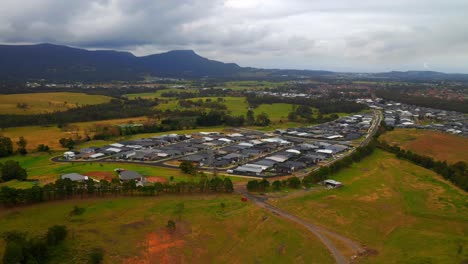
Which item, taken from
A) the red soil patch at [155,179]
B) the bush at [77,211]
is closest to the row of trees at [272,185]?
the red soil patch at [155,179]

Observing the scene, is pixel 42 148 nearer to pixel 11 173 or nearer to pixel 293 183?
pixel 11 173

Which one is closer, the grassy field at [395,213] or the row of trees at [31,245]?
the row of trees at [31,245]

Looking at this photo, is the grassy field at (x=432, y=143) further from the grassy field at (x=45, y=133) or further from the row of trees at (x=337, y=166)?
the grassy field at (x=45, y=133)

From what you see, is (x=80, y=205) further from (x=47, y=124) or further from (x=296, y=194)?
(x=47, y=124)

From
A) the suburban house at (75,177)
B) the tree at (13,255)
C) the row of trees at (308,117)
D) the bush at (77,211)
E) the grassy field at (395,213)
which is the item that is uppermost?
the row of trees at (308,117)

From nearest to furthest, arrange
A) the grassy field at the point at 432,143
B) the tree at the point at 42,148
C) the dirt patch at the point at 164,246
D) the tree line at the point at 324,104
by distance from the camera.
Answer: the dirt patch at the point at 164,246 < the tree at the point at 42,148 < the grassy field at the point at 432,143 < the tree line at the point at 324,104

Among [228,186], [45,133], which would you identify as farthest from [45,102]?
[228,186]
